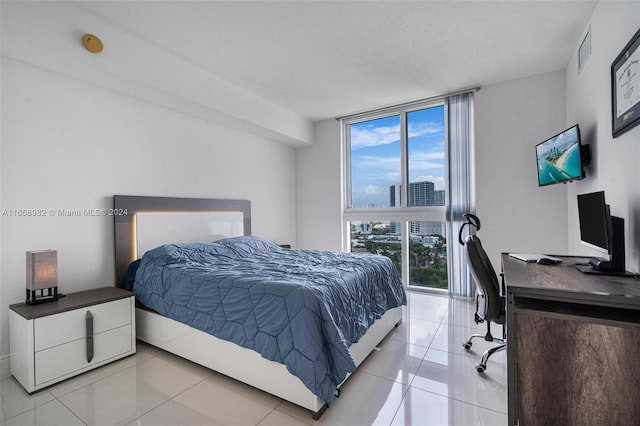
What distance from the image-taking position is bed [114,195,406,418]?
182 centimetres

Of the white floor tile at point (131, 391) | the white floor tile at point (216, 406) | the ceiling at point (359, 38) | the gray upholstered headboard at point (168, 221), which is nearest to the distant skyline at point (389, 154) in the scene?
the ceiling at point (359, 38)

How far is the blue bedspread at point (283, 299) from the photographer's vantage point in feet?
5.94

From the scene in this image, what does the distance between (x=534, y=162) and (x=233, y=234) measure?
4186 mm

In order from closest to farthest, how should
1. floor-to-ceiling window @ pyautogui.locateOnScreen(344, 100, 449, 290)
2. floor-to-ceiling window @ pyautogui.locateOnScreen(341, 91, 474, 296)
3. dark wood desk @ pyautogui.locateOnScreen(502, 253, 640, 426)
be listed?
dark wood desk @ pyautogui.locateOnScreen(502, 253, 640, 426), floor-to-ceiling window @ pyautogui.locateOnScreen(341, 91, 474, 296), floor-to-ceiling window @ pyautogui.locateOnScreen(344, 100, 449, 290)

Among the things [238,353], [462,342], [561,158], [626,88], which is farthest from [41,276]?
[561,158]

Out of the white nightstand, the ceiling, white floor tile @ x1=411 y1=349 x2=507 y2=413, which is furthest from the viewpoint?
the ceiling

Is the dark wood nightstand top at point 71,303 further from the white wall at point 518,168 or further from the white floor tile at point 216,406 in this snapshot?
the white wall at point 518,168

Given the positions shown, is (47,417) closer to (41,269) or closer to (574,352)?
(41,269)

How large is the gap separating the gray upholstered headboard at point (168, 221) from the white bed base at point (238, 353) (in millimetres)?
736

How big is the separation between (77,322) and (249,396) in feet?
4.88

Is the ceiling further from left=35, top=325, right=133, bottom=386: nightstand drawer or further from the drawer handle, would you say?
left=35, top=325, right=133, bottom=386: nightstand drawer

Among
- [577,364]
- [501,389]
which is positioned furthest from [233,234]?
[577,364]

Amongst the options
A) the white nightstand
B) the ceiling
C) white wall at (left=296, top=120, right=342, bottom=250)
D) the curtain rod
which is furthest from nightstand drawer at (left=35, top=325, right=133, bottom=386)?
the curtain rod

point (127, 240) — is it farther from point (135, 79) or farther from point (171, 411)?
point (171, 411)
